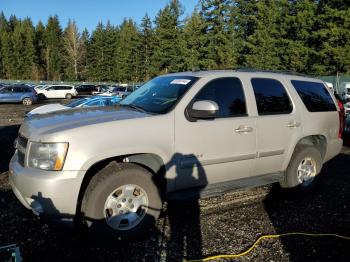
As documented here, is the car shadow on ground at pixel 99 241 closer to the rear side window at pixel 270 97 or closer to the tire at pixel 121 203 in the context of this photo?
the tire at pixel 121 203

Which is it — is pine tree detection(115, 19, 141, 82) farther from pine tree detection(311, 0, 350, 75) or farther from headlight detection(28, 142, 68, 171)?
headlight detection(28, 142, 68, 171)

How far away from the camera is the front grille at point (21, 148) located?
3.94 m

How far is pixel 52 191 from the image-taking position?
3.59 meters

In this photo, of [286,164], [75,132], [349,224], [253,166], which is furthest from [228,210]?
[75,132]

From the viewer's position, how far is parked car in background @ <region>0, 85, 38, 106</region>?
27969 millimetres

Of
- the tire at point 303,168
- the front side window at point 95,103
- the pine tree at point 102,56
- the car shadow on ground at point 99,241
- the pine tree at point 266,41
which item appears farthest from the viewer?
the pine tree at point 102,56

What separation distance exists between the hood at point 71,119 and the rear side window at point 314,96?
266 centimetres

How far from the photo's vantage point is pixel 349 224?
4.71 metres

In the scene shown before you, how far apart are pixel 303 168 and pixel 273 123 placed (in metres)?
1.20

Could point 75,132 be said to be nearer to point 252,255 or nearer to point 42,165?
point 42,165

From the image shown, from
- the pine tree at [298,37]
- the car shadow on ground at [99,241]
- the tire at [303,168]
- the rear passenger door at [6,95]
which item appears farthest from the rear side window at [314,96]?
the pine tree at [298,37]

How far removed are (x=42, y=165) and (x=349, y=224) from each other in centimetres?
374

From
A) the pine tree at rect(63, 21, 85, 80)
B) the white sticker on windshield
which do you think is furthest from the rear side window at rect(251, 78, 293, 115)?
the pine tree at rect(63, 21, 85, 80)

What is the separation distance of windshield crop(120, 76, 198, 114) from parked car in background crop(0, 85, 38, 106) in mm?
25586
